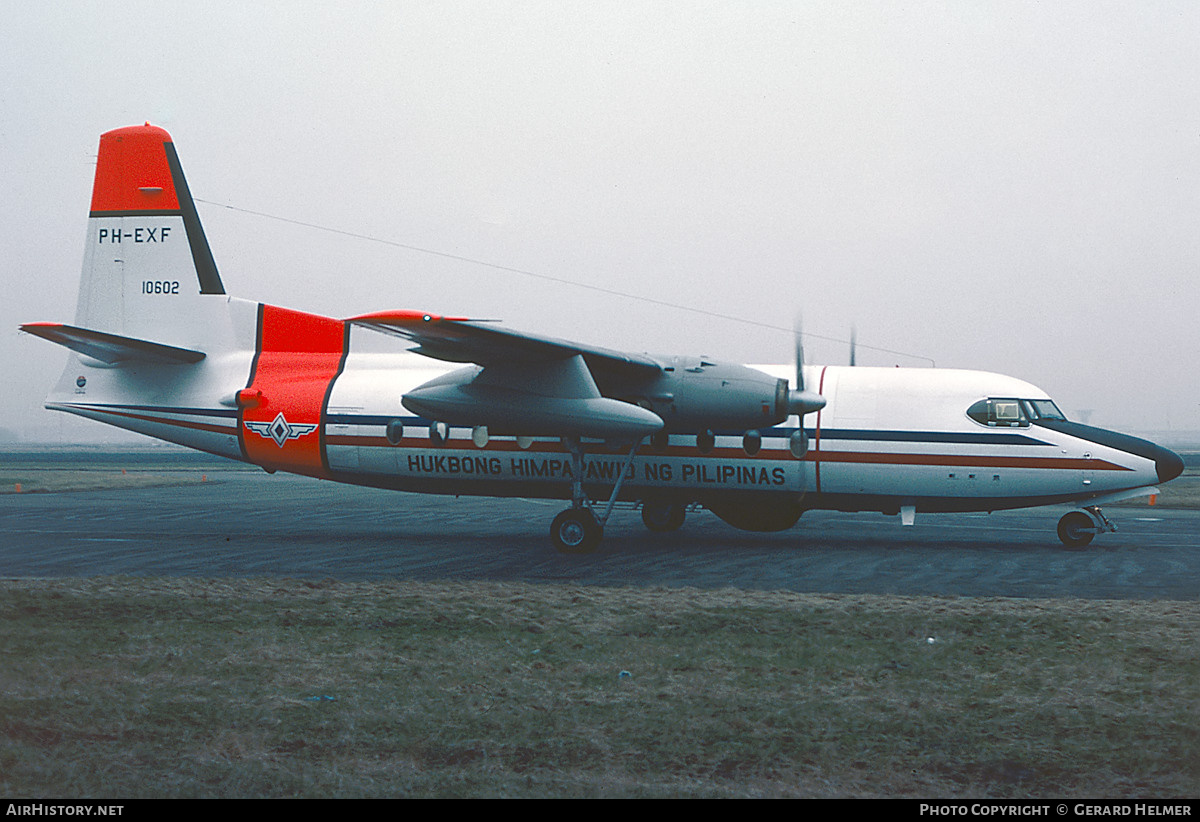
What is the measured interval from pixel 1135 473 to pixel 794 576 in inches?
324

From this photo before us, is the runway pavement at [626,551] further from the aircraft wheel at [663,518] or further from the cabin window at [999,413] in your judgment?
the cabin window at [999,413]

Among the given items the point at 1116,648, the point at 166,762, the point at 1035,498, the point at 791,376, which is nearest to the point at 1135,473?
the point at 1035,498

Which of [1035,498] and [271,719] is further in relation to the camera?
[1035,498]

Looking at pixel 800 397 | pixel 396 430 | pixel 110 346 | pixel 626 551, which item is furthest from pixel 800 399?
pixel 110 346

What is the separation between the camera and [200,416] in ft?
70.5

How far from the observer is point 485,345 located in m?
17.0

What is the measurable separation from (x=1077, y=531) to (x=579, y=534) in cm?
985

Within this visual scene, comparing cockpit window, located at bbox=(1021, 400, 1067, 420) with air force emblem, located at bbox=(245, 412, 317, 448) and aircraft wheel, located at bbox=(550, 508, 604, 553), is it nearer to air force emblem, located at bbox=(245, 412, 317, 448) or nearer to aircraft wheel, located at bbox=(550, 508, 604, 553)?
aircraft wheel, located at bbox=(550, 508, 604, 553)

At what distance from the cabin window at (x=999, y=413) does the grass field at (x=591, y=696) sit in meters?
7.23

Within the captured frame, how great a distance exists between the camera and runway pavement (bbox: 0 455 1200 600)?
14.8 meters

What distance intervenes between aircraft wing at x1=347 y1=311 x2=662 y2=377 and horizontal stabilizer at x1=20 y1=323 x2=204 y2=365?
7.04 meters

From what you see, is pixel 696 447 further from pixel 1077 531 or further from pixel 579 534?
pixel 1077 531

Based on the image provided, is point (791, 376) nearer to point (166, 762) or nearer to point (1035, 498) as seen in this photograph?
point (1035, 498)

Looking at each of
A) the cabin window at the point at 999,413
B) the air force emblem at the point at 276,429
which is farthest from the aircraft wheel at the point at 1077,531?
the air force emblem at the point at 276,429
